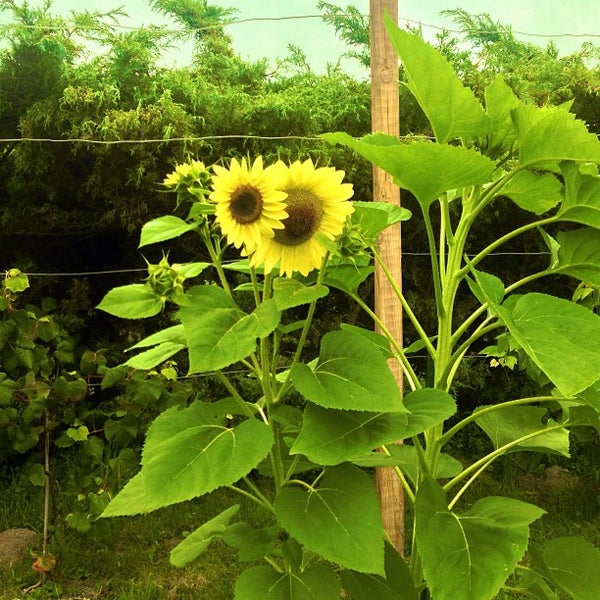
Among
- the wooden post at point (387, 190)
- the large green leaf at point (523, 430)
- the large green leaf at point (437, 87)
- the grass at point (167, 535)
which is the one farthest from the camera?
the grass at point (167, 535)

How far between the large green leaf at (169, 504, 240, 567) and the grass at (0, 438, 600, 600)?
78 cm

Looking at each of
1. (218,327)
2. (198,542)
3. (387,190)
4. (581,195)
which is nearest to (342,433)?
(218,327)

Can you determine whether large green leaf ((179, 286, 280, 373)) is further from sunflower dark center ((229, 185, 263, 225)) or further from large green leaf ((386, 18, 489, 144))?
large green leaf ((386, 18, 489, 144))

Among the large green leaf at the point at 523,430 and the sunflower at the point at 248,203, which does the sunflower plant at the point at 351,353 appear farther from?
A: the large green leaf at the point at 523,430

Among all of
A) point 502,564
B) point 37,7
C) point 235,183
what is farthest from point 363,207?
point 37,7

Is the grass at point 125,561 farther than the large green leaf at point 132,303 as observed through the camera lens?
Yes

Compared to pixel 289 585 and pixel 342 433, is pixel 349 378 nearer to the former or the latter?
pixel 342 433

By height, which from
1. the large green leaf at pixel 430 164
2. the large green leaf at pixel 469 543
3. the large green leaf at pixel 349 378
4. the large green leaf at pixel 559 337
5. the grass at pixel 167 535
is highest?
the large green leaf at pixel 430 164

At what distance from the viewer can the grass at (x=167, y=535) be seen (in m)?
1.61

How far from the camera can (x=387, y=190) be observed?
5.05ft

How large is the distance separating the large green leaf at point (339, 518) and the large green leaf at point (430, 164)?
0.32m

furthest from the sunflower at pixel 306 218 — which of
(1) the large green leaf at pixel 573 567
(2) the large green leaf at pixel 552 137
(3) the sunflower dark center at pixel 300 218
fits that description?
(1) the large green leaf at pixel 573 567

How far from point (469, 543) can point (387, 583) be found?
0.12m

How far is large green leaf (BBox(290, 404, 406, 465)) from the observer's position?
2.19 feet
